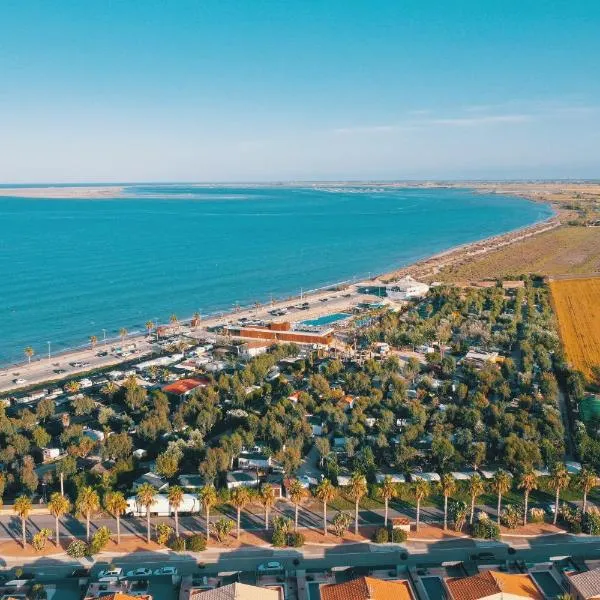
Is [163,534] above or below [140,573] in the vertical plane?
above

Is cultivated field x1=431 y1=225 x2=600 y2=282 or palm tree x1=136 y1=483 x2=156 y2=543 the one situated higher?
cultivated field x1=431 y1=225 x2=600 y2=282

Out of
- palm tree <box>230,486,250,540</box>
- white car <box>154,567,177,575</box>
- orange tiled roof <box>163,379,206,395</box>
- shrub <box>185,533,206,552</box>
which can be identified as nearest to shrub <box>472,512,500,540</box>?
palm tree <box>230,486,250,540</box>

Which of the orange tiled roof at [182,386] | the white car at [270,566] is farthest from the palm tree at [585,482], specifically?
the orange tiled roof at [182,386]

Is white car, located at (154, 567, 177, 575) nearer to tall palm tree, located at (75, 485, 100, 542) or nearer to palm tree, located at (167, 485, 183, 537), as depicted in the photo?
palm tree, located at (167, 485, 183, 537)

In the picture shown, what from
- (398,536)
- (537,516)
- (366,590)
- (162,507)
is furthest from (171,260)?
(366,590)

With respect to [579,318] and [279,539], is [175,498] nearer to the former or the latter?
[279,539]
